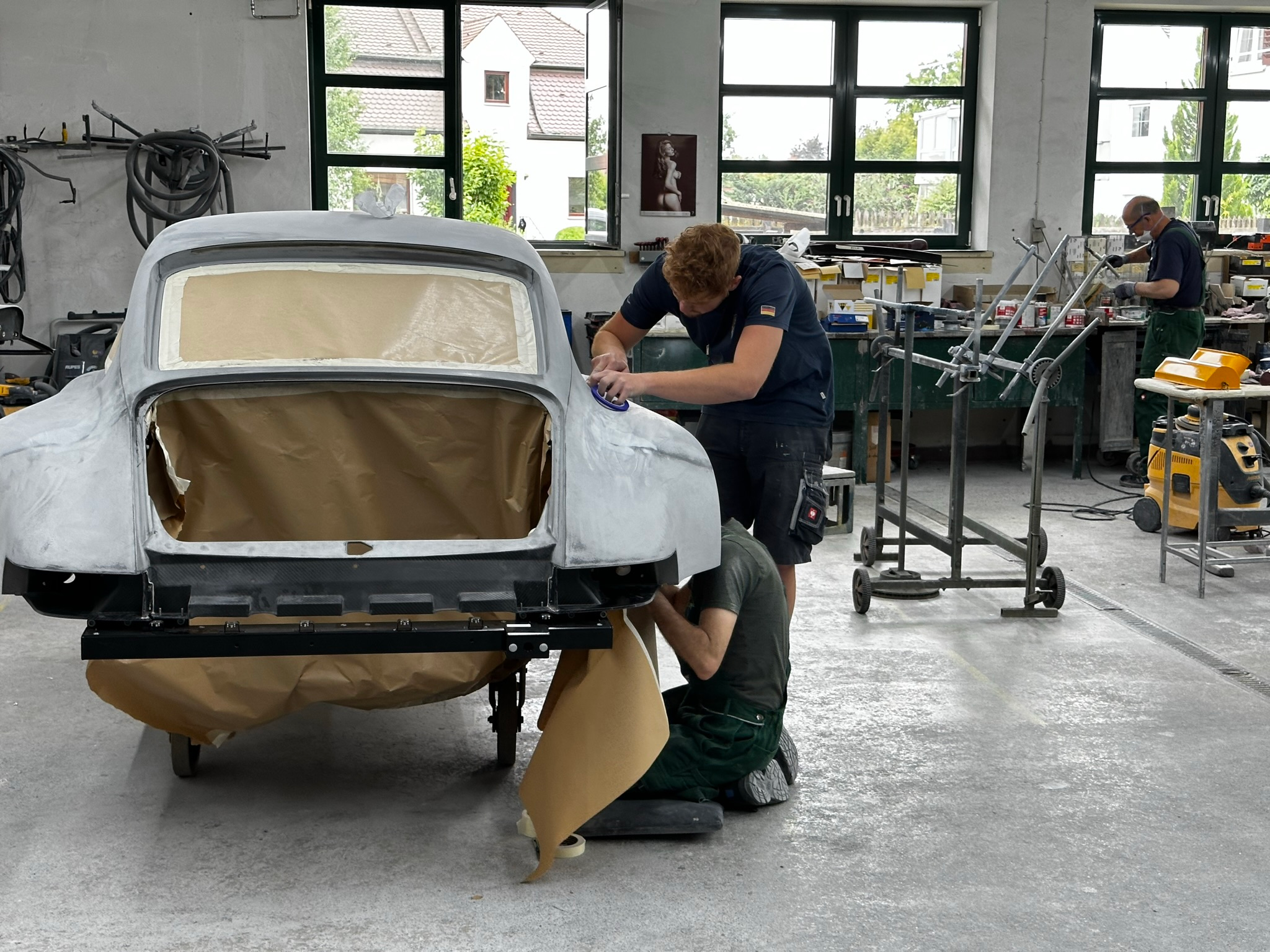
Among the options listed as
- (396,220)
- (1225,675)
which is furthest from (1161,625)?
(396,220)

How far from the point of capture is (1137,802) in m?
3.72

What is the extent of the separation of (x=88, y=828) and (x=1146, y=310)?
818cm

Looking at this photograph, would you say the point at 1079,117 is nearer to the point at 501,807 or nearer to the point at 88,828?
the point at 501,807

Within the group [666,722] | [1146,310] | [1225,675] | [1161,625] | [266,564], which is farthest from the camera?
[1146,310]

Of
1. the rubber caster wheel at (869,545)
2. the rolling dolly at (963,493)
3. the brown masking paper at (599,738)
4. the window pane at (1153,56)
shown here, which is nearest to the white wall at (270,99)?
the window pane at (1153,56)

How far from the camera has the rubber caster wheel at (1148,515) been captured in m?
7.23

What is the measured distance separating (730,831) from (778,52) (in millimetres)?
7775

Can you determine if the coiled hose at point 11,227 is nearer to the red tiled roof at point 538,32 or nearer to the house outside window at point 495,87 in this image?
the red tiled roof at point 538,32

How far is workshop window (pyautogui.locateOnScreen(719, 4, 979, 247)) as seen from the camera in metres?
9.98

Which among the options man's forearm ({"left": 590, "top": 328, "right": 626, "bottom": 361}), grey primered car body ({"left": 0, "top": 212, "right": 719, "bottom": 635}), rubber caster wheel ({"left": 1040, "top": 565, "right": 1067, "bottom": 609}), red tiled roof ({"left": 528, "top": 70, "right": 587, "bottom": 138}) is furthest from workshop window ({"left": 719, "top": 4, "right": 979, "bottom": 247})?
grey primered car body ({"left": 0, "top": 212, "right": 719, "bottom": 635})

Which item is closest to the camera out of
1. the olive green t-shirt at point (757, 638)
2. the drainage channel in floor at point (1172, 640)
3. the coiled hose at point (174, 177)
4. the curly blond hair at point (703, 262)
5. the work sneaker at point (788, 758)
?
the olive green t-shirt at point (757, 638)

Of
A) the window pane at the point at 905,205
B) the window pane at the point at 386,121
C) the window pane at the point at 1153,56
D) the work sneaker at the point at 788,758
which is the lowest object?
the work sneaker at the point at 788,758

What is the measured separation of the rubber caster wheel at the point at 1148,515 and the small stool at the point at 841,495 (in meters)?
1.61

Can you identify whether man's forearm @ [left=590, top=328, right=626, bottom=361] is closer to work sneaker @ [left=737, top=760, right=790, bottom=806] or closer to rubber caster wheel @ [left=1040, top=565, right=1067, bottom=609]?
work sneaker @ [left=737, top=760, right=790, bottom=806]
